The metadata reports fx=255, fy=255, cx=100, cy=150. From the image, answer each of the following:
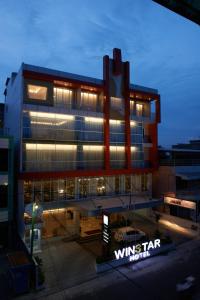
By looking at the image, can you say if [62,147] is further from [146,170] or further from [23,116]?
[146,170]

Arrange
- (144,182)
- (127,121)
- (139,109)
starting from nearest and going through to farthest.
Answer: (127,121) → (144,182) → (139,109)

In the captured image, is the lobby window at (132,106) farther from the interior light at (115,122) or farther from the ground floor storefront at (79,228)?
the ground floor storefront at (79,228)

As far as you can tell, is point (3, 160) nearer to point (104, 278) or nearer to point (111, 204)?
point (111, 204)

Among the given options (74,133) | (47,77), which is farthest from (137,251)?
(47,77)

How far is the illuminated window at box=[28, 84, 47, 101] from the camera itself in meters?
29.5

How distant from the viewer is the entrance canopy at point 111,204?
2709 cm

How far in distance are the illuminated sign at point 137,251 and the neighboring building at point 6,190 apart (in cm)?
1177

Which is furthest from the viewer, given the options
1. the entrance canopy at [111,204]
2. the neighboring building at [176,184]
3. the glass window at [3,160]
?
the neighboring building at [176,184]

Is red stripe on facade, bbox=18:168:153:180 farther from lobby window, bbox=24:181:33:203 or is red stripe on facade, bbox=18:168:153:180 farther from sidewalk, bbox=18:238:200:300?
sidewalk, bbox=18:238:200:300

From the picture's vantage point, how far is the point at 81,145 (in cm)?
3281

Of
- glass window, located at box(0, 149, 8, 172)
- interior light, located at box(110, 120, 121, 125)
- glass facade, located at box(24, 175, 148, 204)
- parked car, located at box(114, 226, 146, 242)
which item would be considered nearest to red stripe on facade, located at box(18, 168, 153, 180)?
glass facade, located at box(24, 175, 148, 204)

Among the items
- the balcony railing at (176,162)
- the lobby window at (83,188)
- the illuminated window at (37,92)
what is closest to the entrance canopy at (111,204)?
the lobby window at (83,188)

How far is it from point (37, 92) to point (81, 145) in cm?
841

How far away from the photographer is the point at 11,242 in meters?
26.8
